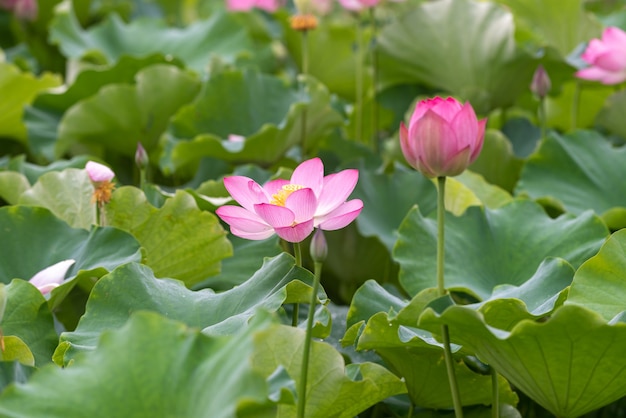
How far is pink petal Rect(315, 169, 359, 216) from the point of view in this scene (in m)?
1.00

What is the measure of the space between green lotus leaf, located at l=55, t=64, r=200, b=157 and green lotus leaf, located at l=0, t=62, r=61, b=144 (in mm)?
135

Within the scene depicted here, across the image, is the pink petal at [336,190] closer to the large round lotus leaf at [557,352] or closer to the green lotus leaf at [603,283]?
the large round lotus leaf at [557,352]

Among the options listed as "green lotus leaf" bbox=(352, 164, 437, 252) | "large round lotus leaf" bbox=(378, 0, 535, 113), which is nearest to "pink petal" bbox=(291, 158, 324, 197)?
"green lotus leaf" bbox=(352, 164, 437, 252)

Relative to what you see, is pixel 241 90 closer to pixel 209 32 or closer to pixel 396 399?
pixel 209 32

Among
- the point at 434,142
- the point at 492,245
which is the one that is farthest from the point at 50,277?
the point at 492,245

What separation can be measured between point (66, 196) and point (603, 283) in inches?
29.1

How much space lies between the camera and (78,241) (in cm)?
126

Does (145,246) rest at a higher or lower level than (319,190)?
lower

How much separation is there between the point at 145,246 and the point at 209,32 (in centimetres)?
113

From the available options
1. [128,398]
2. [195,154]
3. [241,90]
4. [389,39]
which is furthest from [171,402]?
[389,39]

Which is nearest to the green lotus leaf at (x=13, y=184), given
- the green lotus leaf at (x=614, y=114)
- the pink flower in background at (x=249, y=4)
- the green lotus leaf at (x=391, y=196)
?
the green lotus leaf at (x=391, y=196)

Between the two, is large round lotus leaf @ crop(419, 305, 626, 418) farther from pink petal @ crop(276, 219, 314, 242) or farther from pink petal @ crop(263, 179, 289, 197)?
pink petal @ crop(263, 179, 289, 197)

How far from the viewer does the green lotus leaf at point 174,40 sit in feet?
7.53

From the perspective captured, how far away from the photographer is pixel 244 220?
102 cm
